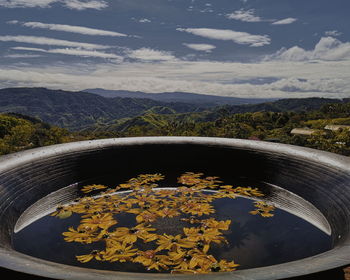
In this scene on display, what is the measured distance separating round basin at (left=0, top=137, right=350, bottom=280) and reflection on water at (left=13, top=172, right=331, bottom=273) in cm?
25

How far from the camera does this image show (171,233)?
12.2ft

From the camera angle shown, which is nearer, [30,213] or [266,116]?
[30,213]

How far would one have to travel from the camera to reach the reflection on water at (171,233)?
3104mm

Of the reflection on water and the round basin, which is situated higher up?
the round basin

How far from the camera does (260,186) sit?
5.69 metres

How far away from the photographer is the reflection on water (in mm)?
3104

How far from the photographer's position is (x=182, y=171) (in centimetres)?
665

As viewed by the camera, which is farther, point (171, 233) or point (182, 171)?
point (182, 171)

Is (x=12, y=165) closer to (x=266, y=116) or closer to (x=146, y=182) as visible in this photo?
(x=146, y=182)

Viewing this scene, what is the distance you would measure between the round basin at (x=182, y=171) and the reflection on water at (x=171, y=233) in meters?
0.25

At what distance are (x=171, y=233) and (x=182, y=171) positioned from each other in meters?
2.99

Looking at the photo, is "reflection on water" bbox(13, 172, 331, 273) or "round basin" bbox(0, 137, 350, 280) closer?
"round basin" bbox(0, 137, 350, 280)

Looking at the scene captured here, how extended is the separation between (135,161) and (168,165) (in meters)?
0.76

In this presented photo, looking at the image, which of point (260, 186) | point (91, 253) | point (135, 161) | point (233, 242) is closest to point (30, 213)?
point (91, 253)
